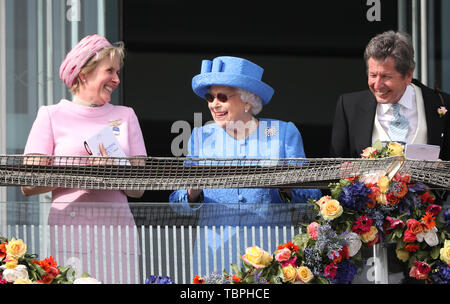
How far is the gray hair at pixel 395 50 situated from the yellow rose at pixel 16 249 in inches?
70.0

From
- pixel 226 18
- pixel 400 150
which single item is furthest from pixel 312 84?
pixel 400 150

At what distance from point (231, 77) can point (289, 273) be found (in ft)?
3.54

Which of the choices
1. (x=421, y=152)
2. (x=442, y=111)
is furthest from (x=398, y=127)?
(x=421, y=152)

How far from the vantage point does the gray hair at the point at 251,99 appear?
4.01 meters

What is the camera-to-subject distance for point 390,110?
13.6 ft

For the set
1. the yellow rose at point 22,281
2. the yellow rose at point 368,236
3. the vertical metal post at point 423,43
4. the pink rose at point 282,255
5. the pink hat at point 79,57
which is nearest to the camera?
the yellow rose at point 22,281

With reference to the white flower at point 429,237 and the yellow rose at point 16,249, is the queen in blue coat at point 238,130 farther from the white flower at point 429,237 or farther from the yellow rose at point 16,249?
the yellow rose at point 16,249

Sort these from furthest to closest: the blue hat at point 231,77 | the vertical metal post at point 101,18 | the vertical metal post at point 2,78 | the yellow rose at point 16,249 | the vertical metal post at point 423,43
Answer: the vertical metal post at point 423,43
the vertical metal post at point 101,18
the vertical metal post at point 2,78
the blue hat at point 231,77
the yellow rose at point 16,249

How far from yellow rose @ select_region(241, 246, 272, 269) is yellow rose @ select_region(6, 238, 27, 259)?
0.73m

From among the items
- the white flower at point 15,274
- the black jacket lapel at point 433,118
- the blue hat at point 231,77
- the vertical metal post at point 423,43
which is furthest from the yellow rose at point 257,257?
the vertical metal post at point 423,43

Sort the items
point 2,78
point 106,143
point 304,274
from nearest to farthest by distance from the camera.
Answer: point 304,274 → point 106,143 → point 2,78

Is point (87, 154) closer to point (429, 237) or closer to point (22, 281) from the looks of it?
point (22, 281)

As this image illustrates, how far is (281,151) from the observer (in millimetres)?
3912

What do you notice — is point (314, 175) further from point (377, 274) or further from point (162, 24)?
point (162, 24)
